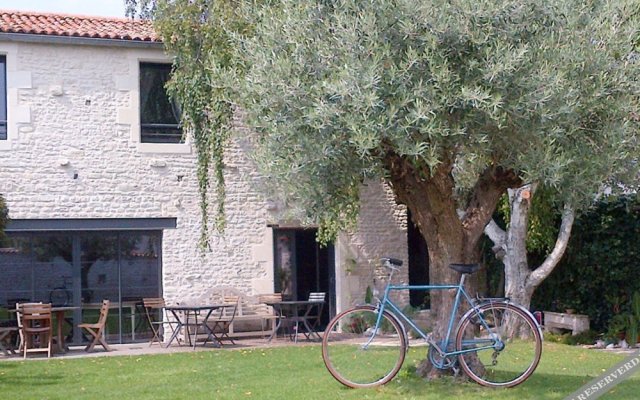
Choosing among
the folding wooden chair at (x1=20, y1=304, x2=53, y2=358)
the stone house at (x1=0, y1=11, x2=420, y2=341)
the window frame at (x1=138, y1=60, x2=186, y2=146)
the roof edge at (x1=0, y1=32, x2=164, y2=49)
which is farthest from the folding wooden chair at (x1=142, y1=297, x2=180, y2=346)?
the roof edge at (x1=0, y1=32, x2=164, y2=49)

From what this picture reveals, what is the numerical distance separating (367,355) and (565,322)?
6366 millimetres

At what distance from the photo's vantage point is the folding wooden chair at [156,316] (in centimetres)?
1493

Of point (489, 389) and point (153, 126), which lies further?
point (153, 126)

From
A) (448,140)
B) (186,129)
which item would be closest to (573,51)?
(448,140)

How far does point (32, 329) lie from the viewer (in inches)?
503

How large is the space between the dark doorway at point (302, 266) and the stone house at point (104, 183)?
30 cm

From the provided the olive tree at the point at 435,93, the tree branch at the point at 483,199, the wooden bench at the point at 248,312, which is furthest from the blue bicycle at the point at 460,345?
the wooden bench at the point at 248,312

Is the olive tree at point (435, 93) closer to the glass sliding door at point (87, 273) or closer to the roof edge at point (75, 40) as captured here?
the roof edge at point (75, 40)

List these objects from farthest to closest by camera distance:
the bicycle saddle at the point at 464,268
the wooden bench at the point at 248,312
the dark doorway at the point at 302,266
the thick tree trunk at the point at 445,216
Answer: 1. the dark doorway at the point at 302,266
2. the wooden bench at the point at 248,312
3. the thick tree trunk at the point at 445,216
4. the bicycle saddle at the point at 464,268

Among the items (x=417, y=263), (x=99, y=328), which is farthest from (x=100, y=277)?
(x=417, y=263)

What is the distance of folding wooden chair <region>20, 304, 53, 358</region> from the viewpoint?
12852 mm

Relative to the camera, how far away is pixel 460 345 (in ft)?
26.4

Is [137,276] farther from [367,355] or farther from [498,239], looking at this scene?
[367,355]

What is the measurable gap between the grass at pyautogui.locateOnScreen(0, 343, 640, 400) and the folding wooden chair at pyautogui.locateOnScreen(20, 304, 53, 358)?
72cm
